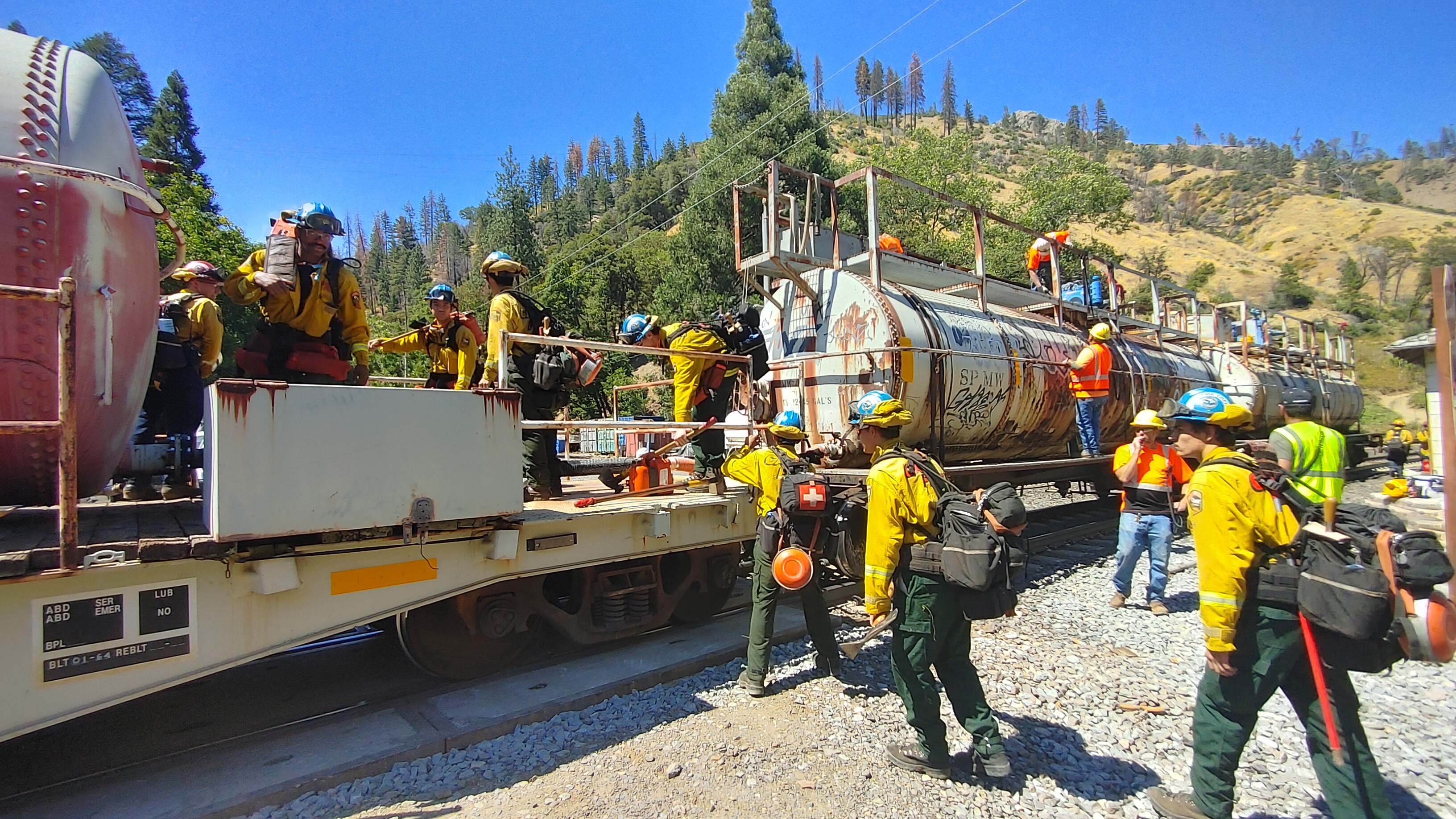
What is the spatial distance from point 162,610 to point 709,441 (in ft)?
12.7

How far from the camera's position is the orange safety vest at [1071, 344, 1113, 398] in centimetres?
820

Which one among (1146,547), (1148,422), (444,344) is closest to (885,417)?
(444,344)

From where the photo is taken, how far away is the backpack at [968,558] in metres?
3.16

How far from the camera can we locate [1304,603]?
8.66 feet

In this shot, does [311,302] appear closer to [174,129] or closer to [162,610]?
[162,610]

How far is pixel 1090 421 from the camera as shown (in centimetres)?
855

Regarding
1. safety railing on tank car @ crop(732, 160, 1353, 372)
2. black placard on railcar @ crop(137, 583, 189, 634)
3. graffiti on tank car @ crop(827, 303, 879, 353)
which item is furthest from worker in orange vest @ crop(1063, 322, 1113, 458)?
black placard on railcar @ crop(137, 583, 189, 634)

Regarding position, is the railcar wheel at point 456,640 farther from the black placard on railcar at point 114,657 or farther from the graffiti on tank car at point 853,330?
the graffiti on tank car at point 853,330

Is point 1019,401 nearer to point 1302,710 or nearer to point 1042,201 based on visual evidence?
point 1302,710

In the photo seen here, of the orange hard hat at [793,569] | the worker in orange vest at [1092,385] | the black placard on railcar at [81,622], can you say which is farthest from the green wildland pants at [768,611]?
the worker in orange vest at [1092,385]

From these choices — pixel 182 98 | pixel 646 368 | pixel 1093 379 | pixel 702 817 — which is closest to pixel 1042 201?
pixel 646 368

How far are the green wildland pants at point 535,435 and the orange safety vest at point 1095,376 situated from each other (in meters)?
6.40

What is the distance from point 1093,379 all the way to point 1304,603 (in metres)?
6.14

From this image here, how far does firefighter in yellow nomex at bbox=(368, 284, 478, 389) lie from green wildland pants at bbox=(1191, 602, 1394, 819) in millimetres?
4518
